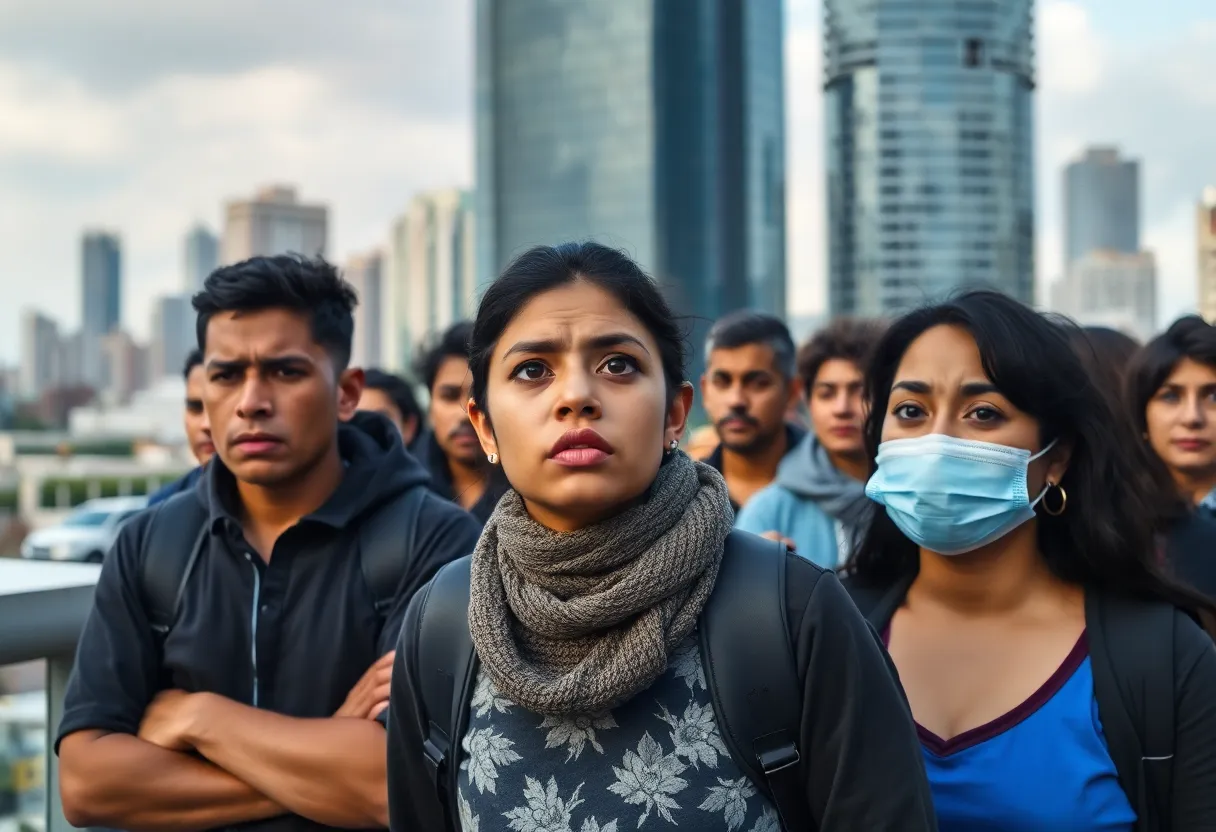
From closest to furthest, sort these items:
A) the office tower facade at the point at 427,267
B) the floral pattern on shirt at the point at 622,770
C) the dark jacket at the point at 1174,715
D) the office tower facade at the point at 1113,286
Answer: the floral pattern on shirt at the point at 622,770
the dark jacket at the point at 1174,715
the office tower facade at the point at 1113,286
the office tower facade at the point at 427,267

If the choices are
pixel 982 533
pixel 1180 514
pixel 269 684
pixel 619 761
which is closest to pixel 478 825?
pixel 619 761

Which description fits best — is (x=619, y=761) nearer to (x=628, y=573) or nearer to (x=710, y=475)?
(x=628, y=573)

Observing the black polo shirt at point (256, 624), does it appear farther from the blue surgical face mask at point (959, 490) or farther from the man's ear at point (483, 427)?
the blue surgical face mask at point (959, 490)

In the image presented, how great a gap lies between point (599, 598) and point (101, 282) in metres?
153

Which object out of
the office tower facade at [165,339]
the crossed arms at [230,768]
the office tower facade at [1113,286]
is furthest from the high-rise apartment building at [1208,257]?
the office tower facade at [165,339]

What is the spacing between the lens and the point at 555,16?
279 ft

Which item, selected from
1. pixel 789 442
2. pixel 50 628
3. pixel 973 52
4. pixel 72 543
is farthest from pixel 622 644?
pixel 973 52

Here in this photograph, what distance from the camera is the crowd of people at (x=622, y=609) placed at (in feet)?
5.74

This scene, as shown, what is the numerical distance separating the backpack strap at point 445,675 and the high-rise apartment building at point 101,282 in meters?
145

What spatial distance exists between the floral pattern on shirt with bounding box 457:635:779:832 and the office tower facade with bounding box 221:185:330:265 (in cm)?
9833

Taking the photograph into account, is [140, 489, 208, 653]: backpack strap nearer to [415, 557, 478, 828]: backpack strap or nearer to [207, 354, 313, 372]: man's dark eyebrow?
[207, 354, 313, 372]: man's dark eyebrow

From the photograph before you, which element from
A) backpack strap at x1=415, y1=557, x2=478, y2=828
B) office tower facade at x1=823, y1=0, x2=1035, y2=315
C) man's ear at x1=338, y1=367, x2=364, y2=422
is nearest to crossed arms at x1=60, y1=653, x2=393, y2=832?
backpack strap at x1=415, y1=557, x2=478, y2=828

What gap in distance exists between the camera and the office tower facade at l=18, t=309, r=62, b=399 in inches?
4722

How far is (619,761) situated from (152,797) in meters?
1.26
